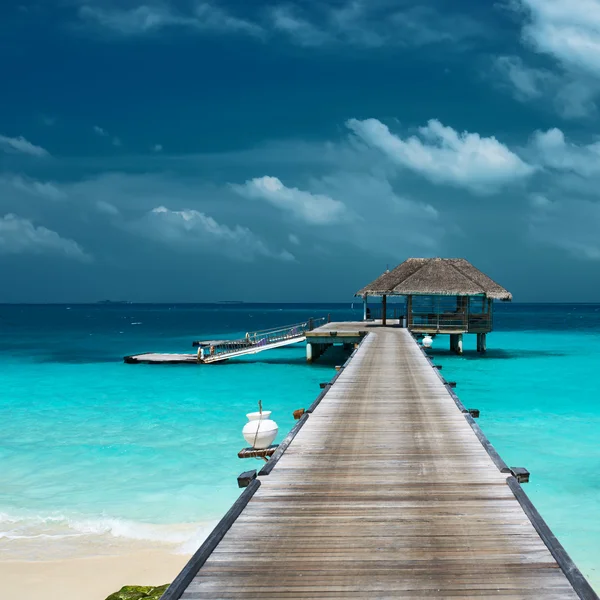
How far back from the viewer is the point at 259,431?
7.95 metres

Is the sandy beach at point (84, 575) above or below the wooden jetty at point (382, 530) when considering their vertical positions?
below

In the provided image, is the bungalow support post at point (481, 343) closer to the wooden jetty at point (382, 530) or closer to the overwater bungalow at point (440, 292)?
the overwater bungalow at point (440, 292)

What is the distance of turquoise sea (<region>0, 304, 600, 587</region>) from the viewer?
31.9ft

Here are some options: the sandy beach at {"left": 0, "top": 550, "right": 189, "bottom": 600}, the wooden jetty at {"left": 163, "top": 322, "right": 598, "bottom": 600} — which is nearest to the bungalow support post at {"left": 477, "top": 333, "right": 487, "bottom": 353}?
the wooden jetty at {"left": 163, "top": 322, "right": 598, "bottom": 600}

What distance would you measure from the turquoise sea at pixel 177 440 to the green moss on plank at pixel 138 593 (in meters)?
1.64

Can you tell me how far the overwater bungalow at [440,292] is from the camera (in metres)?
29.2

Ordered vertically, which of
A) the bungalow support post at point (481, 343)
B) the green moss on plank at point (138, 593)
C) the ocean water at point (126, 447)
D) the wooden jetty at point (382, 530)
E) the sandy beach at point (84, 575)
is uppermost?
the wooden jetty at point (382, 530)

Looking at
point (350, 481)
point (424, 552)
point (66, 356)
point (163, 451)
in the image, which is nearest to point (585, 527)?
point (350, 481)

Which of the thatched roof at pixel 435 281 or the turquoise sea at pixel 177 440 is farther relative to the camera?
the thatched roof at pixel 435 281

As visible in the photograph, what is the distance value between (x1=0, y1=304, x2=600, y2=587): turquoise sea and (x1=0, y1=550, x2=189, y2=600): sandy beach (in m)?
0.34

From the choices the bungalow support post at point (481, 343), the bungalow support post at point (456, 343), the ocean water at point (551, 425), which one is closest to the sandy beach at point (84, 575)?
the ocean water at point (551, 425)

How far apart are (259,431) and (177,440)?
8100mm

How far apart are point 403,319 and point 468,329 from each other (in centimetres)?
332

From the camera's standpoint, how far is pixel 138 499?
1092 cm
